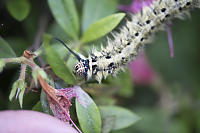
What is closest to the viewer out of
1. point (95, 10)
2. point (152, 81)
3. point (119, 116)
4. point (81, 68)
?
point (81, 68)

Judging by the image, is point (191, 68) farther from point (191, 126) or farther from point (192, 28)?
point (191, 126)

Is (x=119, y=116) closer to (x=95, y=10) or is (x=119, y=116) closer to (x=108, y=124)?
(x=108, y=124)

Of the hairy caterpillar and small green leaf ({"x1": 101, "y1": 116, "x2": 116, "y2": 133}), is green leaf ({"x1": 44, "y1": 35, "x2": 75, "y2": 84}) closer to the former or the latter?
the hairy caterpillar

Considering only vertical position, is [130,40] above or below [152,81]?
above

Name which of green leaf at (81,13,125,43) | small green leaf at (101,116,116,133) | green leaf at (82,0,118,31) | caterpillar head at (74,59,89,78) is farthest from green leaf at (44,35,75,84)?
green leaf at (82,0,118,31)

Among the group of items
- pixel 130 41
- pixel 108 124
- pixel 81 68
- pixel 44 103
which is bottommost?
pixel 108 124

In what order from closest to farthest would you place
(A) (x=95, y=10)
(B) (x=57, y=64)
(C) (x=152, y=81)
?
(B) (x=57, y=64), (A) (x=95, y=10), (C) (x=152, y=81)

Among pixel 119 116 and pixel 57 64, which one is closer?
pixel 57 64

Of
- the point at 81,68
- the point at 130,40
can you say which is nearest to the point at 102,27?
the point at 130,40
